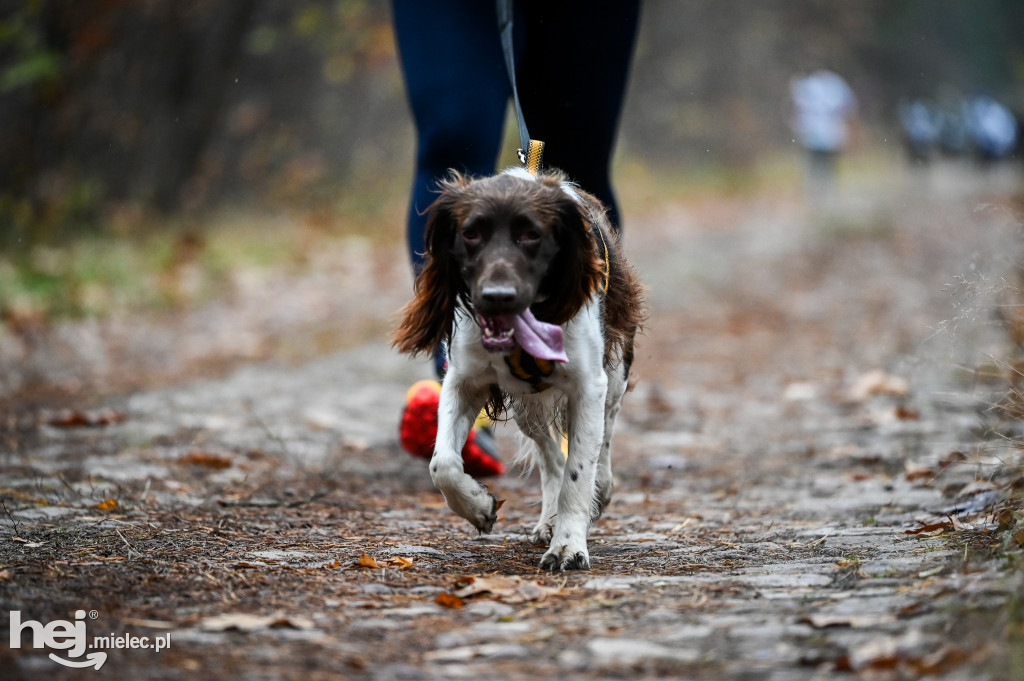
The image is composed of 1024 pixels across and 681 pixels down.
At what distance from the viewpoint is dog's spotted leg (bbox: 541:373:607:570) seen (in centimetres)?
315

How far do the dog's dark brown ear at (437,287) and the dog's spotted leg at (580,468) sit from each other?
0.47 meters

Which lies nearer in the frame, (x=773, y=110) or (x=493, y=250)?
(x=493, y=250)

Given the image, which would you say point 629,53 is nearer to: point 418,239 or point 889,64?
point 418,239

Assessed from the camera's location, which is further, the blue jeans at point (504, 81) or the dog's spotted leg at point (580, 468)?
the blue jeans at point (504, 81)

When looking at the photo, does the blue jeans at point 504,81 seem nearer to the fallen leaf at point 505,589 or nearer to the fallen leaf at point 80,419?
the fallen leaf at point 505,589

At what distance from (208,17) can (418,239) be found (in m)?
9.51

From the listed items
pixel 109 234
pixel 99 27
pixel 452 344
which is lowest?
pixel 452 344

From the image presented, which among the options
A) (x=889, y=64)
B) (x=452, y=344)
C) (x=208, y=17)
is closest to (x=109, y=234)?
(x=208, y=17)

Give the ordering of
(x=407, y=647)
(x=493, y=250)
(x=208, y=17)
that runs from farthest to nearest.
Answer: (x=208, y=17)
(x=493, y=250)
(x=407, y=647)

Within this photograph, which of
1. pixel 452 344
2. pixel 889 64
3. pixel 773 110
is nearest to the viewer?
pixel 452 344

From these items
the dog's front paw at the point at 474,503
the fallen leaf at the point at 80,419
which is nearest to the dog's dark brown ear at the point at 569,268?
the dog's front paw at the point at 474,503

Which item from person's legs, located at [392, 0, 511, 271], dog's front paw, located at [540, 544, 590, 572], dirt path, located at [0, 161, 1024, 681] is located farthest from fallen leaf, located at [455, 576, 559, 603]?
person's legs, located at [392, 0, 511, 271]

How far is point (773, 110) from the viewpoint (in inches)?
1307

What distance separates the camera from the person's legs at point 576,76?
3938 millimetres
